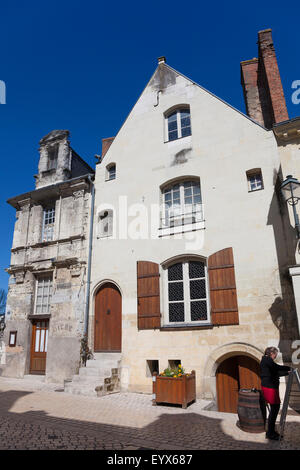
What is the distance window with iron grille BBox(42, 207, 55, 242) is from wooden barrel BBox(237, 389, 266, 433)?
9787mm

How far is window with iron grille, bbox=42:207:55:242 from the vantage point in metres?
12.9

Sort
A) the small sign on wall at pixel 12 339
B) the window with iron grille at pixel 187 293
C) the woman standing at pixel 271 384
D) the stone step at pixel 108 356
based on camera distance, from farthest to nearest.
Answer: the small sign on wall at pixel 12 339, the stone step at pixel 108 356, the window with iron grille at pixel 187 293, the woman standing at pixel 271 384

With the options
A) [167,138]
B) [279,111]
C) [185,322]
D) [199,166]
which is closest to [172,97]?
[167,138]

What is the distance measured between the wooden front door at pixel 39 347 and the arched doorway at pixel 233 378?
648 centimetres

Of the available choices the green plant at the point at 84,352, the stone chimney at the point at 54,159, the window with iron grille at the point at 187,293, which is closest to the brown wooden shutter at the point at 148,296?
the window with iron grille at the point at 187,293

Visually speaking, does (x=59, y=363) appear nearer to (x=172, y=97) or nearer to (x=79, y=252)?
(x=79, y=252)

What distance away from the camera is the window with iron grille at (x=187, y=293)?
29.8ft

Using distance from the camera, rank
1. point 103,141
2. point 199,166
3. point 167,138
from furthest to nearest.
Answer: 1. point 103,141
2. point 167,138
3. point 199,166

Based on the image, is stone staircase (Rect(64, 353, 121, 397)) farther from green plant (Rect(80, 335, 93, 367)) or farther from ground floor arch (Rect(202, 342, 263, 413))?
ground floor arch (Rect(202, 342, 263, 413))

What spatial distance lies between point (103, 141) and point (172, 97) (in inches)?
143

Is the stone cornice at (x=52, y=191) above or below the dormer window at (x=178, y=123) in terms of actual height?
below

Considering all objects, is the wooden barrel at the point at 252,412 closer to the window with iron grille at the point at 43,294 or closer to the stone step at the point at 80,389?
the stone step at the point at 80,389
